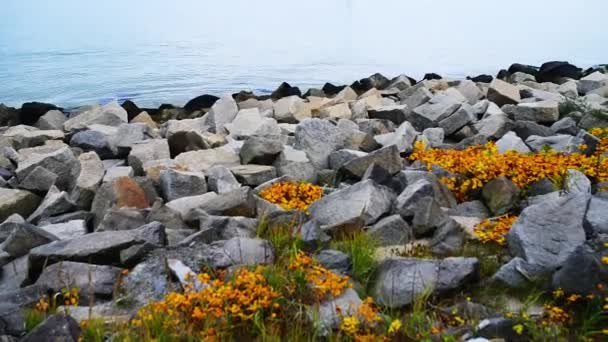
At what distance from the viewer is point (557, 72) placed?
74.5 ft

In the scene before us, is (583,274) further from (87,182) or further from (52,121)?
(52,121)

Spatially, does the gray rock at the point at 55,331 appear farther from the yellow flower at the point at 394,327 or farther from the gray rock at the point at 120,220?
the gray rock at the point at 120,220

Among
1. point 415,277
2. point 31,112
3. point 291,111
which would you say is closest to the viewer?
point 415,277

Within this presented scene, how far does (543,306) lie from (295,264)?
1.82 meters

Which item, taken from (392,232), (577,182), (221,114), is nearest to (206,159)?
(392,232)

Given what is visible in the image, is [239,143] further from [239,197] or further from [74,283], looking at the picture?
[74,283]

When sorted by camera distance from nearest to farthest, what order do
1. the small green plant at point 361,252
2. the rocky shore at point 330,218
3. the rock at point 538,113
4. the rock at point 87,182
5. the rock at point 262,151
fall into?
1. the rocky shore at point 330,218
2. the small green plant at point 361,252
3. the rock at point 87,182
4. the rock at point 262,151
5. the rock at point 538,113

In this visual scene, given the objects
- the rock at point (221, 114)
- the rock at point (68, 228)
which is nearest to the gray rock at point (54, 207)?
the rock at point (68, 228)

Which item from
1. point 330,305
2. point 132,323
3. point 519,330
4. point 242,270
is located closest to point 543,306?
point 519,330

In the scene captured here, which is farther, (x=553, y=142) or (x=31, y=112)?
(x=31, y=112)

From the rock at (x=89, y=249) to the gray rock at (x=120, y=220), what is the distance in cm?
87

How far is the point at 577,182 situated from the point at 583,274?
8.19 feet

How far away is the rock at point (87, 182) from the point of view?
862cm

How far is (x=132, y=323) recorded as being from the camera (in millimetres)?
4297
